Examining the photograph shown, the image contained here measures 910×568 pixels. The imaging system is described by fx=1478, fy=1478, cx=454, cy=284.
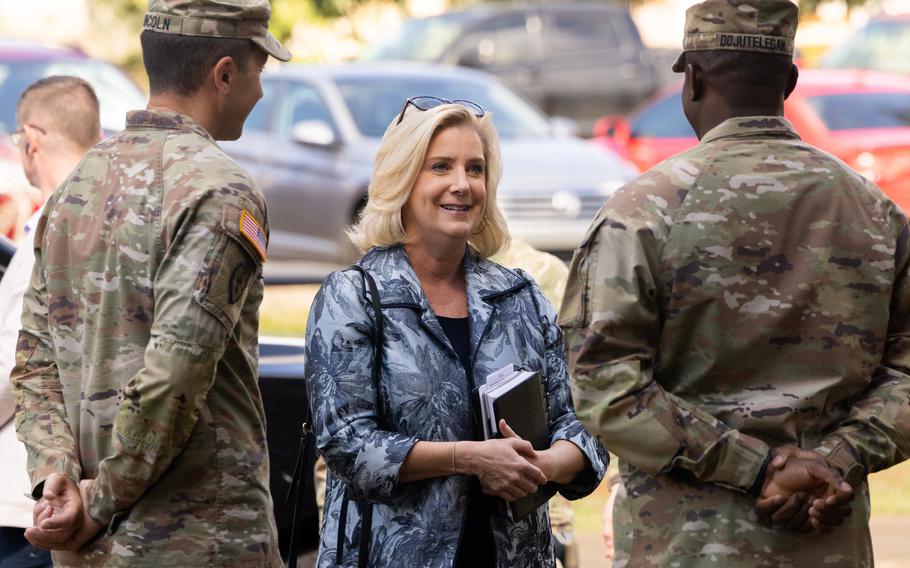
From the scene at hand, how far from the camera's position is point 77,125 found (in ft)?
15.0

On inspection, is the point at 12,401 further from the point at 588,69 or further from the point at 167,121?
the point at 588,69

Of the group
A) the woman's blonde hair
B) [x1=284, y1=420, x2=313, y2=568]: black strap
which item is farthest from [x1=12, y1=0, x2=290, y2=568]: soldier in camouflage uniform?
the woman's blonde hair

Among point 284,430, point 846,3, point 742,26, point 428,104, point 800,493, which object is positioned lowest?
point 846,3

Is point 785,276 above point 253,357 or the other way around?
above

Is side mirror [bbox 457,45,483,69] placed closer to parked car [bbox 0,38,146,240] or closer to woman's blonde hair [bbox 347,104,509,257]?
parked car [bbox 0,38,146,240]

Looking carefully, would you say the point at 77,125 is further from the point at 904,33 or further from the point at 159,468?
the point at 904,33

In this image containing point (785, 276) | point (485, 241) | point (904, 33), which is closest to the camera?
point (785, 276)

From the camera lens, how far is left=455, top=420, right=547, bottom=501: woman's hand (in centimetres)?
329

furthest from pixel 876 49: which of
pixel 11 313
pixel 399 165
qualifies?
pixel 11 313

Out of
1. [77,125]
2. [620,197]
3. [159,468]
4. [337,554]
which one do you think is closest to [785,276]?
[620,197]

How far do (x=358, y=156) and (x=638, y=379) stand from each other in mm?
9510

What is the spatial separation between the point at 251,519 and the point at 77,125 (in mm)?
1763

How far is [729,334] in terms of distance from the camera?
306cm

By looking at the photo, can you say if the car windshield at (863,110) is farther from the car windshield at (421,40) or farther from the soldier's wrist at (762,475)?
the soldier's wrist at (762,475)
